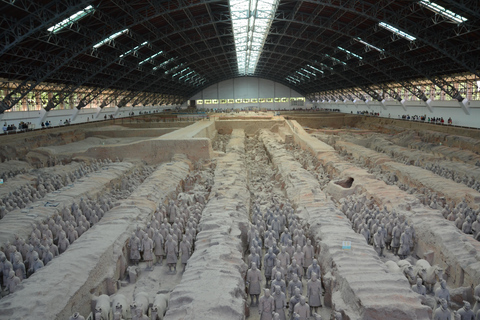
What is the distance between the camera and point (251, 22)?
2356cm

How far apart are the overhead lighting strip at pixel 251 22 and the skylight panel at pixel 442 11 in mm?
6871

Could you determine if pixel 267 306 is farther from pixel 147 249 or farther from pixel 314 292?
pixel 147 249

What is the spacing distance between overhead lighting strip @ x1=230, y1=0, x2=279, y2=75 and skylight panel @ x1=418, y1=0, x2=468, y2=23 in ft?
22.5

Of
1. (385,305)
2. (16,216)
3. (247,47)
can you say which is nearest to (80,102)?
(247,47)

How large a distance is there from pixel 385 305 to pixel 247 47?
2991 cm

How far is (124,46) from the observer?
21.5m

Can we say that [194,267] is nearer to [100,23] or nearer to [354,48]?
→ [100,23]

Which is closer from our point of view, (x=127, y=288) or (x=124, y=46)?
(x=127, y=288)

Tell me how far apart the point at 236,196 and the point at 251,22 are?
17489 mm

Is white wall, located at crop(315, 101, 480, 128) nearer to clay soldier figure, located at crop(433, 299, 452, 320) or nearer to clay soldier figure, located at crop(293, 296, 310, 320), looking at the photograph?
clay soldier figure, located at crop(433, 299, 452, 320)

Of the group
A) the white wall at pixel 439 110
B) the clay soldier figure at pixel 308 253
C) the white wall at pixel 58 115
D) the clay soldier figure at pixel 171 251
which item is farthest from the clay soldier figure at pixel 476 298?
the white wall at pixel 58 115

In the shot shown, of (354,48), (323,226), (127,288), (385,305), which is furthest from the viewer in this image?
(354,48)

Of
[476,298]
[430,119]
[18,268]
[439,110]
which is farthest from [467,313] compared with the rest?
[430,119]

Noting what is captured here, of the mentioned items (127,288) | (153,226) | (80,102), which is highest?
(80,102)
